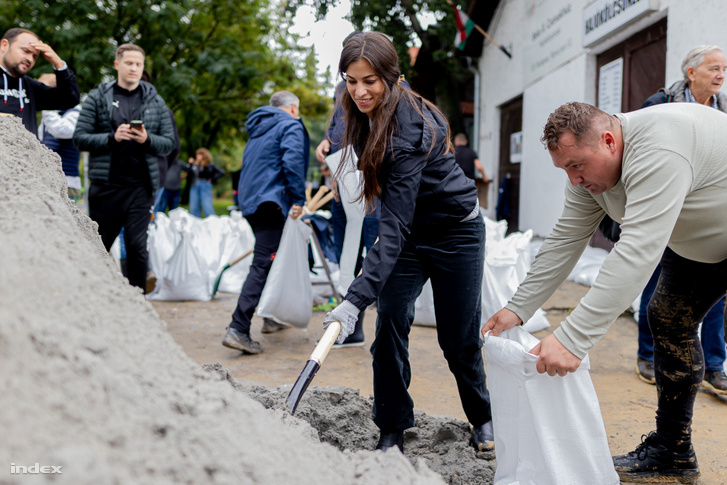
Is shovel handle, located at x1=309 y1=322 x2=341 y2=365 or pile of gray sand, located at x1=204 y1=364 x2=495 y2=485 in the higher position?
shovel handle, located at x1=309 y1=322 x2=341 y2=365

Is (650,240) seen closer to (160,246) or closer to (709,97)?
(709,97)

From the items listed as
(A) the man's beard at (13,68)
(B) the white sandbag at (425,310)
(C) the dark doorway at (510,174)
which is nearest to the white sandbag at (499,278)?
(B) the white sandbag at (425,310)

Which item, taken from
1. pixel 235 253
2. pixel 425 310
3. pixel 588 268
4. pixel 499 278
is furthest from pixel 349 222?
pixel 588 268

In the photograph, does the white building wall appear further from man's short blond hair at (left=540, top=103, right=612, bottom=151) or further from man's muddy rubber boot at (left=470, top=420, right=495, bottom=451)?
man's muddy rubber boot at (left=470, top=420, right=495, bottom=451)

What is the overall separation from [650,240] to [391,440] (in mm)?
1314

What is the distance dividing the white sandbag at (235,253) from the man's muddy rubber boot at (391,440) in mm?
4176

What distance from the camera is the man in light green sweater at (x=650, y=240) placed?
1.87m

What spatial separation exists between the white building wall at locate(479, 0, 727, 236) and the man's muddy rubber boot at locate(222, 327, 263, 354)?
410 cm

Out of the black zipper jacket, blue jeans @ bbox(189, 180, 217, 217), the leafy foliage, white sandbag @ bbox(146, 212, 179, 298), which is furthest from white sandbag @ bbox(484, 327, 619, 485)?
the leafy foliage

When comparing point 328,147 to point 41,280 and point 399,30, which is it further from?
point 399,30

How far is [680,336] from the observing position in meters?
2.41

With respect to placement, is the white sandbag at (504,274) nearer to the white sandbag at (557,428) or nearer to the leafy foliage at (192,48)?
the white sandbag at (557,428)

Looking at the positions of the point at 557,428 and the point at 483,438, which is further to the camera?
the point at 483,438

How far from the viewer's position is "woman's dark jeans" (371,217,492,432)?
99.1 inches
